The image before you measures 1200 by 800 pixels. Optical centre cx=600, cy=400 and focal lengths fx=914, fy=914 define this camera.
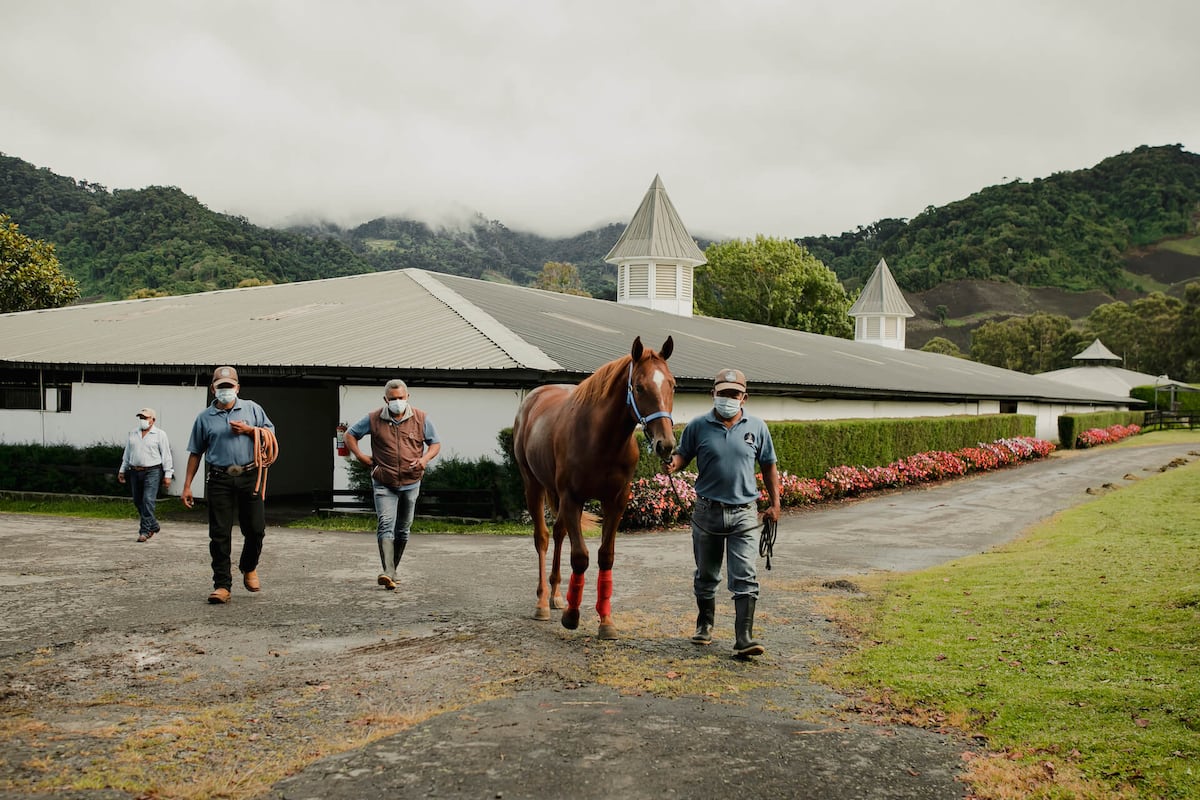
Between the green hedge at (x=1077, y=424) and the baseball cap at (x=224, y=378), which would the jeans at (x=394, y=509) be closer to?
the baseball cap at (x=224, y=378)

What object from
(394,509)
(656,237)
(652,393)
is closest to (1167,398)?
(656,237)

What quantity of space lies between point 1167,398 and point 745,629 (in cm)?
7910

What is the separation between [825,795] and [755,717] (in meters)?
1.13

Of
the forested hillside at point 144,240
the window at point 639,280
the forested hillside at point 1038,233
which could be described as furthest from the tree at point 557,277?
the window at point 639,280

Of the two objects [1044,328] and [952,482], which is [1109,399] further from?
[1044,328]

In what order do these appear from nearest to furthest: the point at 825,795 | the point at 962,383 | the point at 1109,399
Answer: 1. the point at 825,795
2. the point at 962,383
3. the point at 1109,399

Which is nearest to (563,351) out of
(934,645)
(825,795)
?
(934,645)

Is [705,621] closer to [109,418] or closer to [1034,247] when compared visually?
[109,418]

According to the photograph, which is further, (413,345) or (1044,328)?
(1044,328)

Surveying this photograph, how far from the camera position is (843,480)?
2131cm

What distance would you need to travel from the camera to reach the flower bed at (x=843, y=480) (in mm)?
15742

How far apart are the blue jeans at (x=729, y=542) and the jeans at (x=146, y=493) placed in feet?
31.1

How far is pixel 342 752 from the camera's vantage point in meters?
4.71

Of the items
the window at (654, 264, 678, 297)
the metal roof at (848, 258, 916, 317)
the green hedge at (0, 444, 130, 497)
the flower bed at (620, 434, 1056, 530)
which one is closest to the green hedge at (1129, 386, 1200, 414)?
the metal roof at (848, 258, 916, 317)
